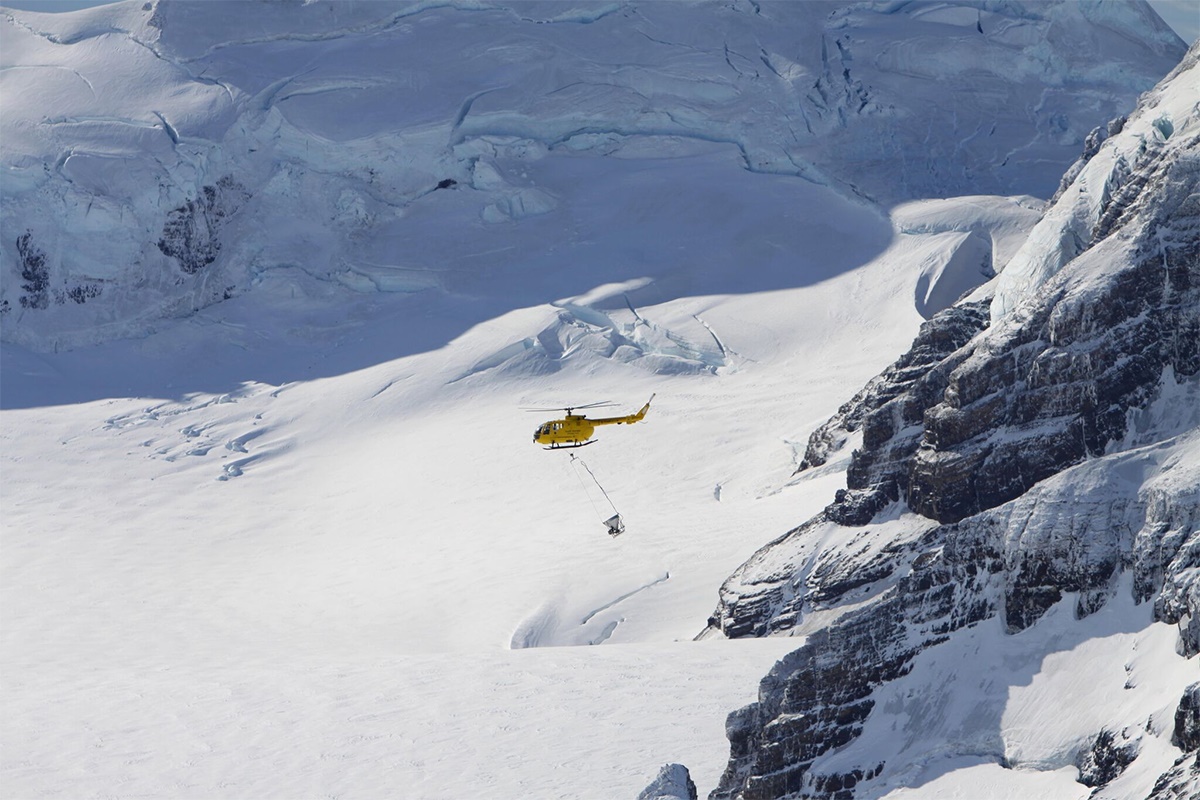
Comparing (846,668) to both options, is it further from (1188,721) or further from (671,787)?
(1188,721)

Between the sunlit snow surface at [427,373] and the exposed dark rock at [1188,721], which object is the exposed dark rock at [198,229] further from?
the exposed dark rock at [1188,721]

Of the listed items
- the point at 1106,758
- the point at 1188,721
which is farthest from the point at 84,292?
the point at 1188,721

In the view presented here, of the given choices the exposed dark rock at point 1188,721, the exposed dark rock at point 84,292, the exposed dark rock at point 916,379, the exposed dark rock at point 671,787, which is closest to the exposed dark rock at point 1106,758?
the exposed dark rock at point 1188,721

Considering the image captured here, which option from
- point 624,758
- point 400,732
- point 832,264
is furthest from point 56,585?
point 832,264

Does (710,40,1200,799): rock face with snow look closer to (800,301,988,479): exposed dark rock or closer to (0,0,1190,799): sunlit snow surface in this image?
(800,301,988,479): exposed dark rock

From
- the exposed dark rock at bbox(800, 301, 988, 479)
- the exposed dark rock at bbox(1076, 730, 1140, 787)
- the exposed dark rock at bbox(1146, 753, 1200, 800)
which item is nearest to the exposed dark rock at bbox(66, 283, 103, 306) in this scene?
the exposed dark rock at bbox(800, 301, 988, 479)
